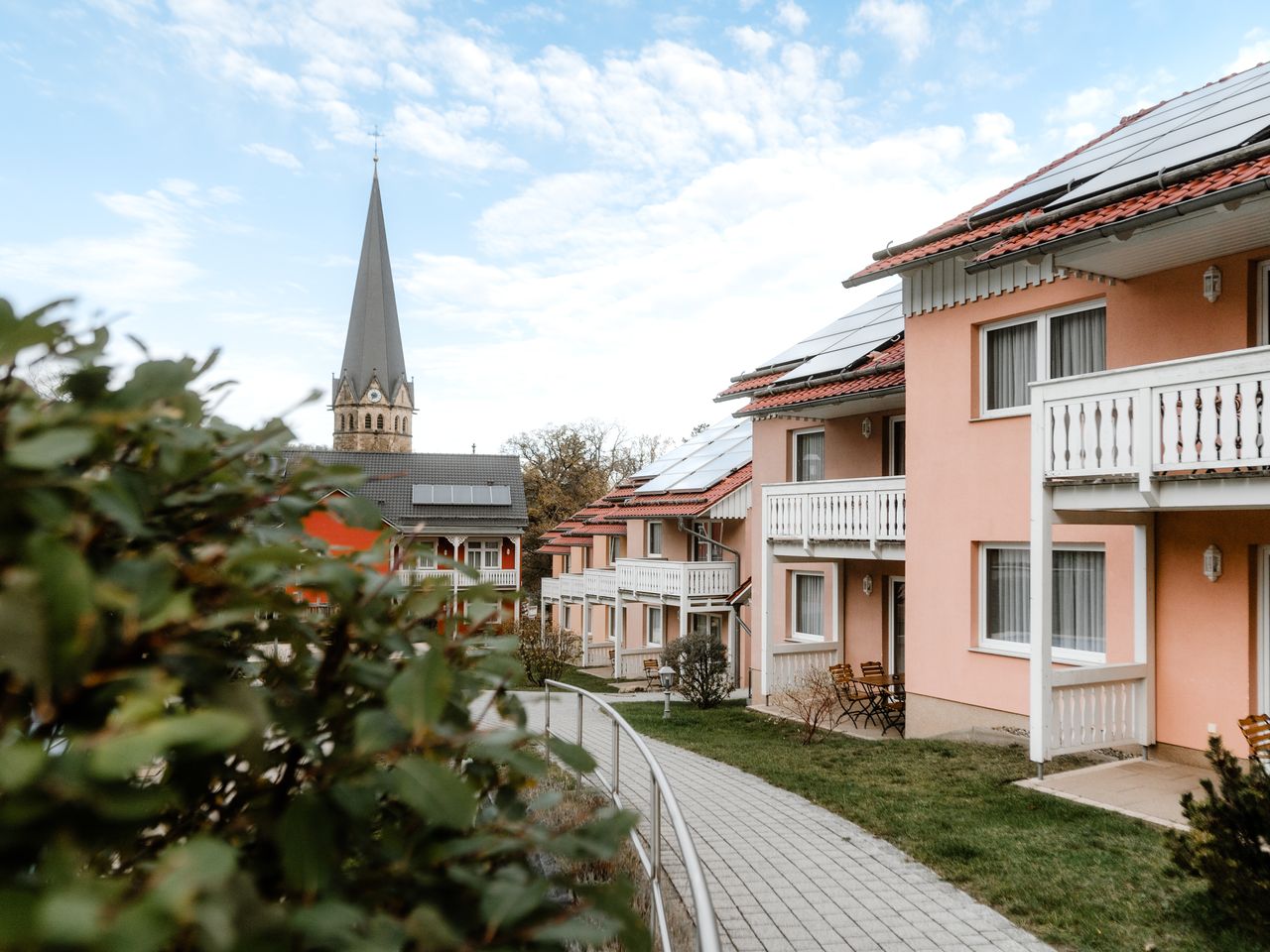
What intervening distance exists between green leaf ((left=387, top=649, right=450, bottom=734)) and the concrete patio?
8756mm

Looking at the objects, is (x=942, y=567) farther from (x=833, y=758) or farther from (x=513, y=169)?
(x=513, y=169)

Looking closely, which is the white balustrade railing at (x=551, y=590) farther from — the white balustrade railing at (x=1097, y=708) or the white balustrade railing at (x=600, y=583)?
the white balustrade railing at (x=1097, y=708)

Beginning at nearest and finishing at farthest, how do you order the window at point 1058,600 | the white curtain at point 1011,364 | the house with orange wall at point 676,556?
the window at point 1058,600 < the white curtain at point 1011,364 < the house with orange wall at point 676,556

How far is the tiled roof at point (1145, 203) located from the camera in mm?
8383

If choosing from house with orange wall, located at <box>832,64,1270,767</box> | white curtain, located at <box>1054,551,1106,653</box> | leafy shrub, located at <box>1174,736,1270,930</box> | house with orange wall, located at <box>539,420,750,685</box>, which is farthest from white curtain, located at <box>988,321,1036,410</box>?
house with orange wall, located at <box>539,420,750,685</box>

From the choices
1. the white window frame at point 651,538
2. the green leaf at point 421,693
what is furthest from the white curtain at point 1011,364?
the white window frame at point 651,538

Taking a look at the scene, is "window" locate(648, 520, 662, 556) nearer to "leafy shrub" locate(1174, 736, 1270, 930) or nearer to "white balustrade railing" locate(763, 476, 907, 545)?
"white balustrade railing" locate(763, 476, 907, 545)

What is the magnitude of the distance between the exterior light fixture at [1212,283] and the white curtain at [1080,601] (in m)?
3.49

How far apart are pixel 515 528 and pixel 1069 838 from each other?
155 feet

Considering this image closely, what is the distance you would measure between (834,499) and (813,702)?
3715 millimetres

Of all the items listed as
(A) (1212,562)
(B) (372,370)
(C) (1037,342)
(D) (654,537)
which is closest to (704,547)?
(D) (654,537)

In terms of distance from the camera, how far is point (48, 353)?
141 centimetres

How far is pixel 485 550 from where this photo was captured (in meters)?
53.1

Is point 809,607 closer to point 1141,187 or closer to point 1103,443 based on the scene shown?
point 1103,443
